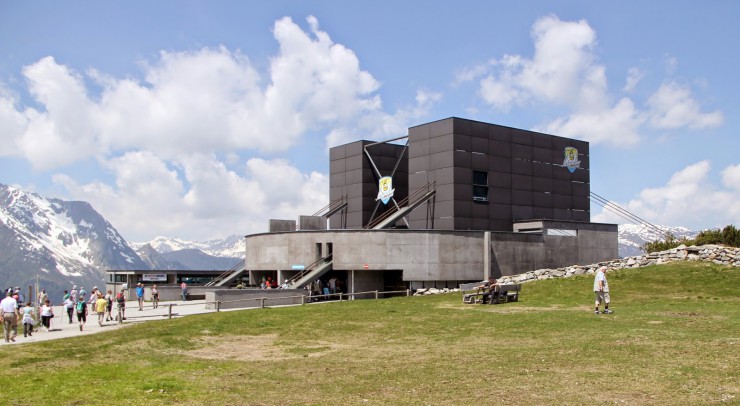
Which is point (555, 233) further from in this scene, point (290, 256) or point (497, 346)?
point (497, 346)

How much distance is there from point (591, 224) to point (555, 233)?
5.08 m

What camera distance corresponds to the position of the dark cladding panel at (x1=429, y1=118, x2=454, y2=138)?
58625mm

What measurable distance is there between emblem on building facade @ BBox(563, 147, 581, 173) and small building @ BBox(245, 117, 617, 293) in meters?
0.19

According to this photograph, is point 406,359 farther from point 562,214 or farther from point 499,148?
point 562,214

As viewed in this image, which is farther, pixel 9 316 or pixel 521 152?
pixel 521 152

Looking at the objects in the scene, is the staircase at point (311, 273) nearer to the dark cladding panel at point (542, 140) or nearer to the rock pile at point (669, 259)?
the rock pile at point (669, 259)

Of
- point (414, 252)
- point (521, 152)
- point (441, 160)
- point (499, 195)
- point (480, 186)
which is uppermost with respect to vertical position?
point (521, 152)

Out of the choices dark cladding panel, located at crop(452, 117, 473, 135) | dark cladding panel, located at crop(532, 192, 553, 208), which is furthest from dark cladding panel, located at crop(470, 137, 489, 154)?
dark cladding panel, located at crop(532, 192, 553, 208)

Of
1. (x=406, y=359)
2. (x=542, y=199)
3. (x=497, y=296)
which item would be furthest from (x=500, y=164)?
(x=406, y=359)

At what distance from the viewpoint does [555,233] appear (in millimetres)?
60031

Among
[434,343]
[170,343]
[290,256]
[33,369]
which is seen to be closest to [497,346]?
[434,343]

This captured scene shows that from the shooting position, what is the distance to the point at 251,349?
22328 mm

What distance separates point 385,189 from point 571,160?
1932 centimetres

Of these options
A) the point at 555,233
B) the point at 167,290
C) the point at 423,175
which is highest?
the point at 423,175
